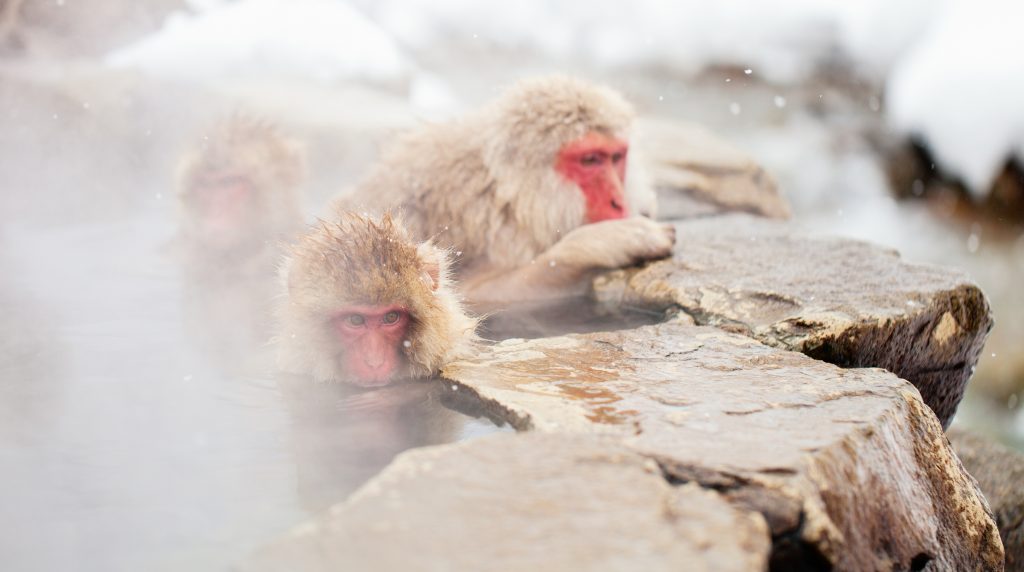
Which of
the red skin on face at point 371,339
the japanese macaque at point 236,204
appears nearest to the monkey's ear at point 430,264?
the red skin on face at point 371,339

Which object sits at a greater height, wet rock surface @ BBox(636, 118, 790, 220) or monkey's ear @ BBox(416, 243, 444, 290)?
wet rock surface @ BBox(636, 118, 790, 220)

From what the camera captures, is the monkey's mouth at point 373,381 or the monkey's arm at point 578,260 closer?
the monkey's mouth at point 373,381

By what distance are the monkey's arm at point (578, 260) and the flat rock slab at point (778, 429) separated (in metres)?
0.83

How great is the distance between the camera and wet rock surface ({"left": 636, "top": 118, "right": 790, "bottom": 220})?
5.42 m

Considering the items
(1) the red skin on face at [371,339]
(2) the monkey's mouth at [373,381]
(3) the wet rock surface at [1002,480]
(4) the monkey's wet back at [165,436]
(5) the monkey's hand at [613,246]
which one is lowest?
(3) the wet rock surface at [1002,480]

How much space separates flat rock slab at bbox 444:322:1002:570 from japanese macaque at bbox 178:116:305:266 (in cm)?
203

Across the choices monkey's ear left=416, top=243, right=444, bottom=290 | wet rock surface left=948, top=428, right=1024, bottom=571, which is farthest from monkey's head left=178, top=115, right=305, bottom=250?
wet rock surface left=948, top=428, right=1024, bottom=571

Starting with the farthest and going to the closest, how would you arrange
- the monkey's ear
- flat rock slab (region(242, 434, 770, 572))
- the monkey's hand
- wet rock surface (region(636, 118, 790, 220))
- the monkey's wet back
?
1. wet rock surface (region(636, 118, 790, 220))
2. the monkey's hand
3. the monkey's ear
4. the monkey's wet back
5. flat rock slab (region(242, 434, 770, 572))

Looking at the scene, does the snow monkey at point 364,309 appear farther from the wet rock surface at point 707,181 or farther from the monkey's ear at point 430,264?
the wet rock surface at point 707,181

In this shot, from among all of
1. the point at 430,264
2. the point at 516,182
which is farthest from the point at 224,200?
the point at 430,264

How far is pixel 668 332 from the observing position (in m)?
2.63

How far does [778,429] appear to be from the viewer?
1802 mm

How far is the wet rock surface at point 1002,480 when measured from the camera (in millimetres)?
4180

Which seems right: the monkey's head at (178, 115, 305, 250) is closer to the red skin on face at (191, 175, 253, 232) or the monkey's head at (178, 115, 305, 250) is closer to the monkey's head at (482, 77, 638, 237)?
the red skin on face at (191, 175, 253, 232)
